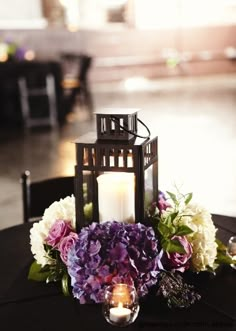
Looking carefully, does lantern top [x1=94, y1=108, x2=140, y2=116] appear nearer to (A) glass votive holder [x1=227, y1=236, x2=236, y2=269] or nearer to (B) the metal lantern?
(B) the metal lantern

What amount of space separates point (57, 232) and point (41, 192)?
2.54 feet

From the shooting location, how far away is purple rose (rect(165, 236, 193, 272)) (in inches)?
46.4

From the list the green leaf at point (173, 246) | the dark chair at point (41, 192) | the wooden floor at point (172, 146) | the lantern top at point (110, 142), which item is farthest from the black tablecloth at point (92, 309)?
the wooden floor at point (172, 146)

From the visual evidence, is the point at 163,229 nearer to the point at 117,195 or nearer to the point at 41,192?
the point at 117,195

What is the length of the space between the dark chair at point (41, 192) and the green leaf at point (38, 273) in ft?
2.23

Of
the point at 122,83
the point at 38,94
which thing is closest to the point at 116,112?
the point at 38,94

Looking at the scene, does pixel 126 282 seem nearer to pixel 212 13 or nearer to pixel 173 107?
pixel 173 107

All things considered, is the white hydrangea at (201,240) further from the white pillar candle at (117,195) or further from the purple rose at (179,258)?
the white pillar candle at (117,195)

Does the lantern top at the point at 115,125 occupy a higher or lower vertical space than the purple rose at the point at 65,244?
higher

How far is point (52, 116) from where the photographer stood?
706 cm

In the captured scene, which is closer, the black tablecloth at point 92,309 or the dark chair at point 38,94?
the black tablecloth at point 92,309

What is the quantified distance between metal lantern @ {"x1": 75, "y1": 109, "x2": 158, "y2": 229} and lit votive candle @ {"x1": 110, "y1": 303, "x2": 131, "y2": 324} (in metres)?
0.20

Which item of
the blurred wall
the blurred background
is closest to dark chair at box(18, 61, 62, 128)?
the blurred background

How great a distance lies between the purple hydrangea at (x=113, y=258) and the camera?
1.09 m
